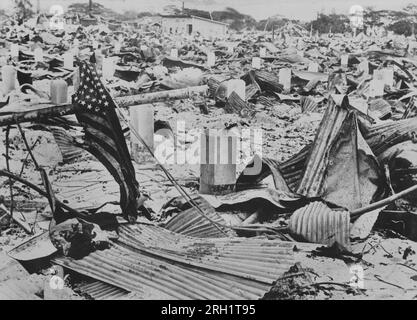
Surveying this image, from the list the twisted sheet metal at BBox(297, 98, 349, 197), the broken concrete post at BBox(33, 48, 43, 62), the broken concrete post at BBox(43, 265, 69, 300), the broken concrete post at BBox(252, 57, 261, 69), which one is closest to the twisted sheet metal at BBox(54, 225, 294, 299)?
the broken concrete post at BBox(43, 265, 69, 300)

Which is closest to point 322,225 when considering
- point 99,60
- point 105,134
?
point 105,134

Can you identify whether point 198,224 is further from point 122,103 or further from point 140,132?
point 122,103

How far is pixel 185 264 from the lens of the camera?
16.9 ft

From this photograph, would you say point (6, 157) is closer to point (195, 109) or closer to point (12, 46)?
point (12, 46)

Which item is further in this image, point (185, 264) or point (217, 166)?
point (217, 166)

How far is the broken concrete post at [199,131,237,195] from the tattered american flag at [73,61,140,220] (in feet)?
2.36

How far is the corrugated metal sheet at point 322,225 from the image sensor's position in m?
5.25

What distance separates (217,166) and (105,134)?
1.18 metres

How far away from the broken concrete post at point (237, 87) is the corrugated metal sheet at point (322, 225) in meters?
1.52

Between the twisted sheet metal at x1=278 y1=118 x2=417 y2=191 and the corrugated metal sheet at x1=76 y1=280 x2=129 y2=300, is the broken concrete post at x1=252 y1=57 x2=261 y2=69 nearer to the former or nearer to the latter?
the twisted sheet metal at x1=278 y1=118 x2=417 y2=191

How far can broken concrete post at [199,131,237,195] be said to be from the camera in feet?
18.0

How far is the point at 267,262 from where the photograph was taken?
509 cm
